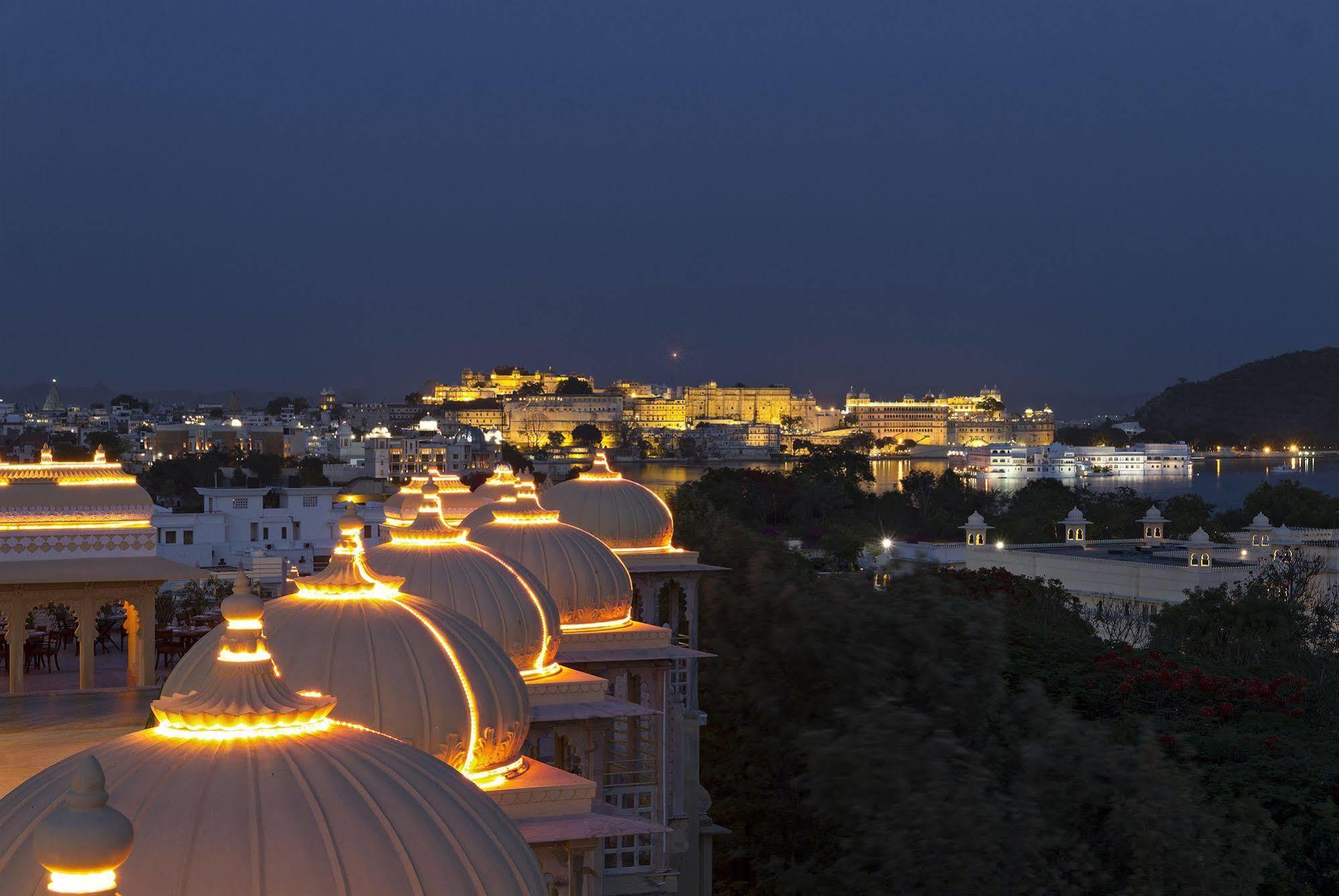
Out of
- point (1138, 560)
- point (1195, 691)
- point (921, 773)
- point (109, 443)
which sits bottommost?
point (1195, 691)

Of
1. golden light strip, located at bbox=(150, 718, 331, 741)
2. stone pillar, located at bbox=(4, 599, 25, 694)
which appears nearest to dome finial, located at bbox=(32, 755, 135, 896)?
golden light strip, located at bbox=(150, 718, 331, 741)

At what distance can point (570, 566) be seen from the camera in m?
9.38

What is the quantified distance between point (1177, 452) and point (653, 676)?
456ft

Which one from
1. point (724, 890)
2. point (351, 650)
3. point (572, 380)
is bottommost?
point (724, 890)

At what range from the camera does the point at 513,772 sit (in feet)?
18.2

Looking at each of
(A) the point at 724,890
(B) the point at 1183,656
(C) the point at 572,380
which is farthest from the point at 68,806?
(C) the point at 572,380

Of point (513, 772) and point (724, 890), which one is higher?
point (513, 772)

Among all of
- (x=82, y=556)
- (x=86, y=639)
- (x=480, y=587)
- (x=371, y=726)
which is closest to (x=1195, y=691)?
(x=480, y=587)

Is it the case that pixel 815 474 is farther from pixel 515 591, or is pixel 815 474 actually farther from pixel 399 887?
pixel 399 887

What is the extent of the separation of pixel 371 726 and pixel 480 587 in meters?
2.12

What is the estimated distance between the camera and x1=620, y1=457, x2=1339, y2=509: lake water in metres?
96.1

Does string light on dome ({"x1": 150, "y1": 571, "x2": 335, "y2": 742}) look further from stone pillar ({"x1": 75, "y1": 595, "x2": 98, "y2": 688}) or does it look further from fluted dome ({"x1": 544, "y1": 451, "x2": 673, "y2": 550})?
fluted dome ({"x1": 544, "y1": 451, "x2": 673, "y2": 550})

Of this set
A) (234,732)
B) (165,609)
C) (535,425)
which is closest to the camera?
(234,732)

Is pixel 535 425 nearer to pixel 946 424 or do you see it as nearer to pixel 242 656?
pixel 946 424
